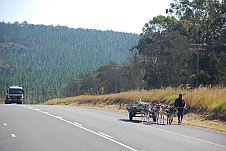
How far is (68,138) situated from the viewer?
17078 mm

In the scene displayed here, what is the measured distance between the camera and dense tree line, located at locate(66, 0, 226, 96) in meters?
59.4

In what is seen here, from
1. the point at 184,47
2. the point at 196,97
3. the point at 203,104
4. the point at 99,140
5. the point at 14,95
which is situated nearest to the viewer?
the point at 99,140

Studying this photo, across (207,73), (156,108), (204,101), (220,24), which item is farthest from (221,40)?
(156,108)

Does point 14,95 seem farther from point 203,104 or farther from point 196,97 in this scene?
point 203,104

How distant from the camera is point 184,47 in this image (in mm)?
74125

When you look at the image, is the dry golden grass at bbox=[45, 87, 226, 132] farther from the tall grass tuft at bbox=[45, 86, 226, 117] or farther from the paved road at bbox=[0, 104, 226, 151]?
the paved road at bbox=[0, 104, 226, 151]

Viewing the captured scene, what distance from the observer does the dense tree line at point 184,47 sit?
59406 millimetres

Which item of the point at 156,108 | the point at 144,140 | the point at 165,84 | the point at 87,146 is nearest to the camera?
the point at 87,146

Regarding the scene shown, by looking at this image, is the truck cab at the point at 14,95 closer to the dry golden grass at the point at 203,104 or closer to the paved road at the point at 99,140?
the dry golden grass at the point at 203,104

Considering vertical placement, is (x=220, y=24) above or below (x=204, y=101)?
above

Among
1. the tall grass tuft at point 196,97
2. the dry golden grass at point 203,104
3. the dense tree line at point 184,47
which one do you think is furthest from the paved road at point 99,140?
the dense tree line at point 184,47

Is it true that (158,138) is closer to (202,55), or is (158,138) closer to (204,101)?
(204,101)

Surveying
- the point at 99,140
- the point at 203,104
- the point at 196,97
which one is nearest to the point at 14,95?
the point at 196,97

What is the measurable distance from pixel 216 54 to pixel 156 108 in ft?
122
